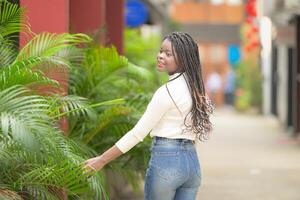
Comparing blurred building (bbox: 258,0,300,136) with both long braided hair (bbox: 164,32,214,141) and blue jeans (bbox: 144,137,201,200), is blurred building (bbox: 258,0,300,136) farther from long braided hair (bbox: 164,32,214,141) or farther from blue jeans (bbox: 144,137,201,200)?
blue jeans (bbox: 144,137,201,200)

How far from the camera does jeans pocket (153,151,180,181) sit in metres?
4.95

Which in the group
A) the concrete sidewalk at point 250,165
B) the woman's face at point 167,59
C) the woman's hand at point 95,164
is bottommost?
the concrete sidewalk at point 250,165

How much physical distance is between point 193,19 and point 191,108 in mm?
40508

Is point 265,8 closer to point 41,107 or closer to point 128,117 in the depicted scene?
point 128,117

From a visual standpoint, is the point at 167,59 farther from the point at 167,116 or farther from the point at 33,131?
the point at 33,131

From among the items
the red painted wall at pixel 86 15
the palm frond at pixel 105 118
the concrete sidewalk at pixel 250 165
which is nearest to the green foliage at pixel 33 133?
the palm frond at pixel 105 118

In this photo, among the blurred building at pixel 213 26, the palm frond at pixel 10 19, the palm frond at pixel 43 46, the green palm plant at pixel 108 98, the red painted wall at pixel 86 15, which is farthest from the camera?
the blurred building at pixel 213 26

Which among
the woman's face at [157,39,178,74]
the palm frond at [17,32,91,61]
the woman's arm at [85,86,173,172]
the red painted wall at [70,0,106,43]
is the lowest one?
the woman's arm at [85,86,173,172]

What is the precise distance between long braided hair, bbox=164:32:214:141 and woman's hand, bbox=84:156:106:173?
607mm

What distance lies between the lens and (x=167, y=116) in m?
5.01

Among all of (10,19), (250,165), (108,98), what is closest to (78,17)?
(108,98)

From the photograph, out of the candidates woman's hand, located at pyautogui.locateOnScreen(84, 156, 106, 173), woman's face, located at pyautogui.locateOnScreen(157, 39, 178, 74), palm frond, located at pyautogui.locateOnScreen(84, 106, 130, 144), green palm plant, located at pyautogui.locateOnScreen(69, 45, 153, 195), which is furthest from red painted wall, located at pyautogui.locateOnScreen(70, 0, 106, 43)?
woman's face, located at pyautogui.locateOnScreen(157, 39, 178, 74)

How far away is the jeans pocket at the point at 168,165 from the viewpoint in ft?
16.3

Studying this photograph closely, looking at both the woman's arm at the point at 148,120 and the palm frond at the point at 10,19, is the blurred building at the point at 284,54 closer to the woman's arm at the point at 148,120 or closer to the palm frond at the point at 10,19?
the palm frond at the point at 10,19
